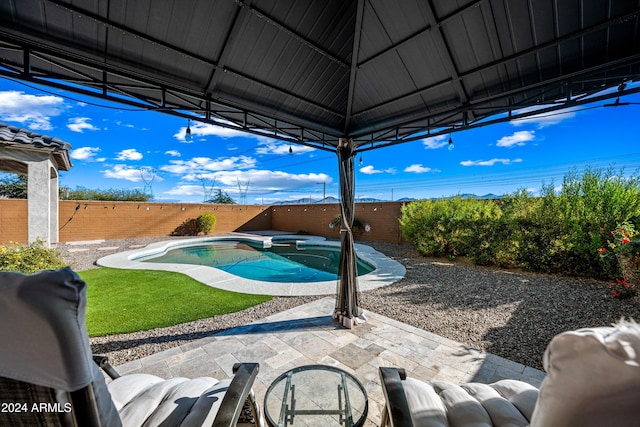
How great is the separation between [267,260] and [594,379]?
380 inches

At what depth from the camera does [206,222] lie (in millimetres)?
14703

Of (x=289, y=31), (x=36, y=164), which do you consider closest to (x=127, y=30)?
(x=289, y=31)

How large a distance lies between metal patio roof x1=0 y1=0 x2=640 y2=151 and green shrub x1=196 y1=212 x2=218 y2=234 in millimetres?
12440

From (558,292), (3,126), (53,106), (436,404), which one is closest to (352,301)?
(436,404)

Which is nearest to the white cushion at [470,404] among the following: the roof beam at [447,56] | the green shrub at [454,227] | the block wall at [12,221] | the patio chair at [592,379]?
the patio chair at [592,379]

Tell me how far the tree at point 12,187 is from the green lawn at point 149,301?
18.8 m

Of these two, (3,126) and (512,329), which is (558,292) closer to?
(512,329)

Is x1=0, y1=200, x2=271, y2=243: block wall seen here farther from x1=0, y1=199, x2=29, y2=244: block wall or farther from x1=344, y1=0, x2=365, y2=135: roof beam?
x1=344, y1=0, x2=365, y2=135: roof beam

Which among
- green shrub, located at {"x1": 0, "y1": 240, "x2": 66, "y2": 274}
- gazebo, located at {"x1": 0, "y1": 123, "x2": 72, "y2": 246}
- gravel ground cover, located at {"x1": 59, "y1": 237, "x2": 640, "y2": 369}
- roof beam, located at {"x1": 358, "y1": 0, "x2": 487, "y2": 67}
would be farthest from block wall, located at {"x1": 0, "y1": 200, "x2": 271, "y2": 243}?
roof beam, located at {"x1": 358, "y1": 0, "x2": 487, "y2": 67}

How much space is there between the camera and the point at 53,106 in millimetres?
18062

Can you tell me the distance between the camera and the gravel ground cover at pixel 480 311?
10.1ft

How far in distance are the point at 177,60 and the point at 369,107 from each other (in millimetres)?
2415

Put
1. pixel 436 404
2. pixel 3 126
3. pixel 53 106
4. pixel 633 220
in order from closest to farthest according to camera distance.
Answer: pixel 436 404 < pixel 633 220 < pixel 3 126 < pixel 53 106

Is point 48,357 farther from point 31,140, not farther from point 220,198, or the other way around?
point 220,198
